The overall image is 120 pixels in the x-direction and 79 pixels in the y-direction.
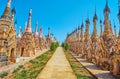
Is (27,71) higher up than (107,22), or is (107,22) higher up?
(107,22)

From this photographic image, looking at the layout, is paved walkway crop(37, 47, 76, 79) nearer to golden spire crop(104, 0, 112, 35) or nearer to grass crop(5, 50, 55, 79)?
grass crop(5, 50, 55, 79)

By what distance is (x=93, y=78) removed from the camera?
388 inches

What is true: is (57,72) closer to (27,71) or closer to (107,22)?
(27,71)

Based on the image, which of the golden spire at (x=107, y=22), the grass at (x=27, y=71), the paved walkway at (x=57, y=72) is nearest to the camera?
the paved walkway at (x=57, y=72)

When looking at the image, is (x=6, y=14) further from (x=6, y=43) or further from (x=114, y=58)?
(x=114, y=58)

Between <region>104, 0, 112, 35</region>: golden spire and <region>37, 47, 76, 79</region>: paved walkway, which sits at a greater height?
<region>104, 0, 112, 35</region>: golden spire

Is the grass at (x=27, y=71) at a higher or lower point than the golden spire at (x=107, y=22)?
lower

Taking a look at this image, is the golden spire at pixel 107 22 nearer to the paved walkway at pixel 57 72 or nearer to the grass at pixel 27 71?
the paved walkway at pixel 57 72

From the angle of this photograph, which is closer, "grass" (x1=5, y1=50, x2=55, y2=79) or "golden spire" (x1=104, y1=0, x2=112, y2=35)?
"grass" (x1=5, y1=50, x2=55, y2=79)

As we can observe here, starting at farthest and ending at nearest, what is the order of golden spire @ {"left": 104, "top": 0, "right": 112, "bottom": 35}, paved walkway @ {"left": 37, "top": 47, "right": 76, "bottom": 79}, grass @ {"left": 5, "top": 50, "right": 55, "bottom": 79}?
golden spire @ {"left": 104, "top": 0, "right": 112, "bottom": 35}
grass @ {"left": 5, "top": 50, "right": 55, "bottom": 79}
paved walkway @ {"left": 37, "top": 47, "right": 76, "bottom": 79}

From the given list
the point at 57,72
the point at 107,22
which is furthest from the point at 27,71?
the point at 107,22

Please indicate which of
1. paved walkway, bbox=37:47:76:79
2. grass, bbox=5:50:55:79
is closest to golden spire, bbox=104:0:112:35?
paved walkway, bbox=37:47:76:79

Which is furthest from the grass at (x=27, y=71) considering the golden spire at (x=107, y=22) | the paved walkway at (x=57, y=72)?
the golden spire at (x=107, y=22)

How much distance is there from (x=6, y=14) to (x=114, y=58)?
931 centimetres
